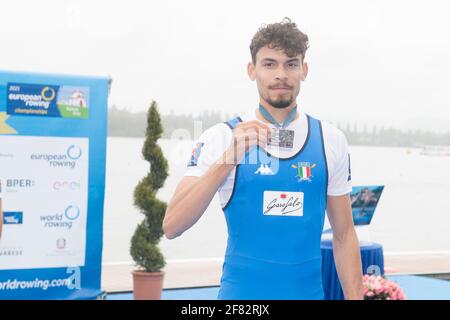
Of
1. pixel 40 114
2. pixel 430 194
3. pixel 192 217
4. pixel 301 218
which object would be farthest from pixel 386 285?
pixel 430 194

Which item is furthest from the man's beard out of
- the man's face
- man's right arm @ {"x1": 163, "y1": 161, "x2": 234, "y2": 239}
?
man's right arm @ {"x1": 163, "y1": 161, "x2": 234, "y2": 239}

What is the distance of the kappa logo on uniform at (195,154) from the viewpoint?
209cm

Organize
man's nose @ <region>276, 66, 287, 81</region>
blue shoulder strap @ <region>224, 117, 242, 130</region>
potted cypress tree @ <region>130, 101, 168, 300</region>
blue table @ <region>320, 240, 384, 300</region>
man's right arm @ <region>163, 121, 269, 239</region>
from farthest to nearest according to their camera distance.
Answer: potted cypress tree @ <region>130, 101, 168, 300</region> → blue table @ <region>320, 240, 384, 300</region> → blue shoulder strap @ <region>224, 117, 242, 130</region> → man's nose @ <region>276, 66, 287, 81</region> → man's right arm @ <region>163, 121, 269, 239</region>

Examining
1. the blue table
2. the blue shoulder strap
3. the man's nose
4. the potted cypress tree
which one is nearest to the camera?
the man's nose

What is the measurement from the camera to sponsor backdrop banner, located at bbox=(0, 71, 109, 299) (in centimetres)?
502

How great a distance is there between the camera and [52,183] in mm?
5125

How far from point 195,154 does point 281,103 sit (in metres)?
0.36

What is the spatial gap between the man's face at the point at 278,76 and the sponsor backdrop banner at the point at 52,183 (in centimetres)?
337

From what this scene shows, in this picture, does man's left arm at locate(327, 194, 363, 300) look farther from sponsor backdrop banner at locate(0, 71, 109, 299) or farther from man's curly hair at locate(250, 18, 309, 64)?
sponsor backdrop banner at locate(0, 71, 109, 299)

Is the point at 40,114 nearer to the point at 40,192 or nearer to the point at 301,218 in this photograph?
the point at 40,192

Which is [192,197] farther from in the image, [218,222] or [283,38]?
[218,222]

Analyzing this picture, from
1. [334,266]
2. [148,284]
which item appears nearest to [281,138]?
[334,266]

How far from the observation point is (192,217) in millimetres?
1939

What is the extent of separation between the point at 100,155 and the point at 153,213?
1.38m
